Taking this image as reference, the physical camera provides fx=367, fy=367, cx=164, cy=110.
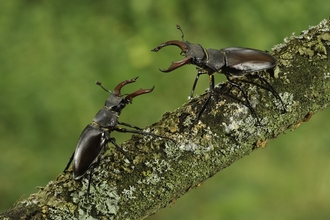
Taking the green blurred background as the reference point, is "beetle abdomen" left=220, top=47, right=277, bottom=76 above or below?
below

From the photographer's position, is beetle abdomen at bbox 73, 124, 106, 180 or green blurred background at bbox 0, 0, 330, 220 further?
green blurred background at bbox 0, 0, 330, 220

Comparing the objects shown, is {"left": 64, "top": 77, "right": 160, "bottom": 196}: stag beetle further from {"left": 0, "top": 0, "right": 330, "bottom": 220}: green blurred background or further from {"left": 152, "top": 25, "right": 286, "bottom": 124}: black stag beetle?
{"left": 0, "top": 0, "right": 330, "bottom": 220}: green blurred background

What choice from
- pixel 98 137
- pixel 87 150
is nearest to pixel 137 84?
pixel 98 137

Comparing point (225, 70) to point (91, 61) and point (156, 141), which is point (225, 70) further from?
point (91, 61)

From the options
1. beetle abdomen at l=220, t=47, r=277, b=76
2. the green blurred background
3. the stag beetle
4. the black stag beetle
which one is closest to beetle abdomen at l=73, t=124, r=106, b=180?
the stag beetle

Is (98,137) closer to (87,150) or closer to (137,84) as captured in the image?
(87,150)

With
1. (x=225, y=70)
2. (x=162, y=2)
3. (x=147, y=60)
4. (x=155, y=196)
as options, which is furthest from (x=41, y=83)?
(x=155, y=196)
